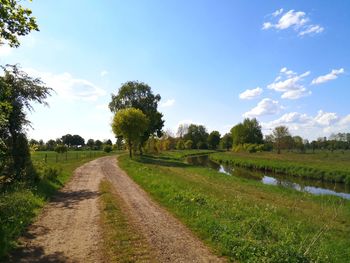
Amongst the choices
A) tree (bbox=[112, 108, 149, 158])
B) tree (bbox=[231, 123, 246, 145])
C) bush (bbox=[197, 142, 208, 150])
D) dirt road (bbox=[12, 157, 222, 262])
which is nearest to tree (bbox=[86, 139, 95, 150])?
bush (bbox=[197, 142, 208, 150])

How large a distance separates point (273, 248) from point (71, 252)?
551 cm

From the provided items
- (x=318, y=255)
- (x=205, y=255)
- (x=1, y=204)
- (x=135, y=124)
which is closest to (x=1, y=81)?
(x=1, y=204)

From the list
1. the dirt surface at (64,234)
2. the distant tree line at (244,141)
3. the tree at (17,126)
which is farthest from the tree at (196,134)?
the dirt surface at (64,234)

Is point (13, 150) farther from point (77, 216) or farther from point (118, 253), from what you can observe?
point (118, 253)

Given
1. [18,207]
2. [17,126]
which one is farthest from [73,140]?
[18,207]

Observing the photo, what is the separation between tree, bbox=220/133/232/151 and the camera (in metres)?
158

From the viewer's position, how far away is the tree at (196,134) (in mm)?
164750

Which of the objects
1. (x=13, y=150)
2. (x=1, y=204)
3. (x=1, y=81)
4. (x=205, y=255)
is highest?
(x=1, y=81)

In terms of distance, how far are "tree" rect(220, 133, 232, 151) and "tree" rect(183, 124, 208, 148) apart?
9660 mm

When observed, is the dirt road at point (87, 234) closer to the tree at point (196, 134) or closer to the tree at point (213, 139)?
the tree at point (196, 134)

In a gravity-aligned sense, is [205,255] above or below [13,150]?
below

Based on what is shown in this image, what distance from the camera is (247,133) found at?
12838cm

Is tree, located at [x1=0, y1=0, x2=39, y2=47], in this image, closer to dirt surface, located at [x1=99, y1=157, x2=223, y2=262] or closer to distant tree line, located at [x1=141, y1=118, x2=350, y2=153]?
dirt surface, located at [x1=99, y1=157, x2=223, y2=262]

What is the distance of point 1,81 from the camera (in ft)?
38.3
